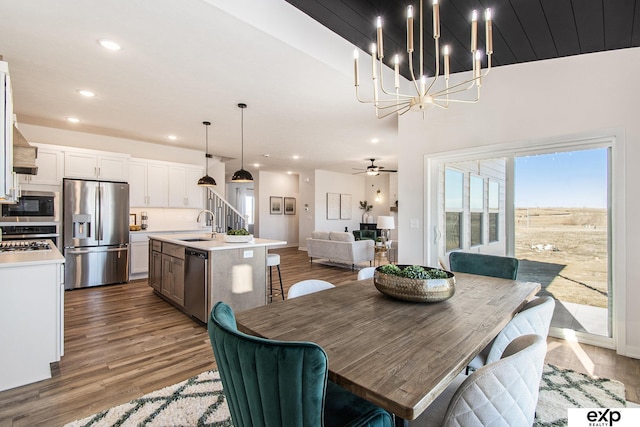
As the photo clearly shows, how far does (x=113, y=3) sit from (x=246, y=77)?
1.27 metres

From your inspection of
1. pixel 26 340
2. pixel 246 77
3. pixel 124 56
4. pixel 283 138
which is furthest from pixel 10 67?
pixel 283 138

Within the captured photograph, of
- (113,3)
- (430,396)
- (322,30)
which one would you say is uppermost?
(322,30)

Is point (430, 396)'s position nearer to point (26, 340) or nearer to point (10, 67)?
point (26, 340)


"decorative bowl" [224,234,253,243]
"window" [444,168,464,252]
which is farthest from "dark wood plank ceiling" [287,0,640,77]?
"decorative bowl" [224,234,253,243]

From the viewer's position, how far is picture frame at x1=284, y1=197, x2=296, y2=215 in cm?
1066

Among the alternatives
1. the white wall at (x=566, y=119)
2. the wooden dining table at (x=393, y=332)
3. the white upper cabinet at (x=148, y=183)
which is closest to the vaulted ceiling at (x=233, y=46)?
the white wall at (x=566, y=119)

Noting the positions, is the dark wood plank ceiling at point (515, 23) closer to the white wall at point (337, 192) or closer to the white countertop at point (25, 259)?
the white countertop at point (25, 259)

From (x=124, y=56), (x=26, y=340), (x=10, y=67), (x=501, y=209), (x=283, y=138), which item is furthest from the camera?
(x=283, y=138)

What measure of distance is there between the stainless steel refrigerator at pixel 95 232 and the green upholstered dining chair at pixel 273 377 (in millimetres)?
5254

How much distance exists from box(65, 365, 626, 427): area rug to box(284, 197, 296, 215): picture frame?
8494 millimetres

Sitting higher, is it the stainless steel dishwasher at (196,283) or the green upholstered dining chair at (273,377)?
the green upholstered dining chair at (273,377)

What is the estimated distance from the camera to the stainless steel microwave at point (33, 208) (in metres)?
4.43

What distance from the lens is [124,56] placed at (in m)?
2.74

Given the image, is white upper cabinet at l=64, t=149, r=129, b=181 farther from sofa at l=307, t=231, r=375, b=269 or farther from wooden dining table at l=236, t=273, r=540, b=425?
wooden dining table at l=236, t=273, r=540, b=425
